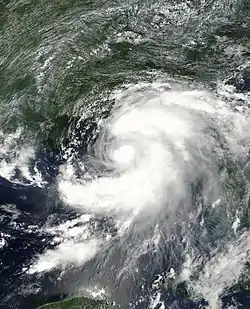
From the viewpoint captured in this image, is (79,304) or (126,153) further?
(126,153)

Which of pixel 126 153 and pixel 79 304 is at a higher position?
pixel 126 153

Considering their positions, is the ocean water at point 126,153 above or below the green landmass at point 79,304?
above

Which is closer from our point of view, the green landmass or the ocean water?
the green landmass

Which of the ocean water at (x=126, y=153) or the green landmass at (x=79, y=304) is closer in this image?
the green landmass at (x=79, y=304)

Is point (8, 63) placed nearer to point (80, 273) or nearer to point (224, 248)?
point (80, 273)

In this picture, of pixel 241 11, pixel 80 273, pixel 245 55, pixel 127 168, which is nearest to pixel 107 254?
pixel 80 273
